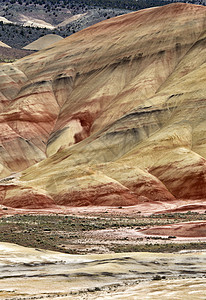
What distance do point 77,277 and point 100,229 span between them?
21142 mm

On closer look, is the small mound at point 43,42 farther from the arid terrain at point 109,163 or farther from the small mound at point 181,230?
the small mound at point 181,230

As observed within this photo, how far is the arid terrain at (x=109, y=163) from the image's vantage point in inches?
1023

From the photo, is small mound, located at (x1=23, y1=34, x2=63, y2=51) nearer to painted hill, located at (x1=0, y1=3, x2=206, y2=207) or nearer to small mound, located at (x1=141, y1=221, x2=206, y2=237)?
painted hill, located at (x1=0, y1=3, x2=206, y2=207)

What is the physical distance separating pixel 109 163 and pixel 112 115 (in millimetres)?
15802

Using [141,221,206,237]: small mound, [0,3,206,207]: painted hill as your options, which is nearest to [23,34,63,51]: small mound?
[0,3,206,207]: painted hill

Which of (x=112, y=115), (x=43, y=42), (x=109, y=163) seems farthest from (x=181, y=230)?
(x=43, y=42)

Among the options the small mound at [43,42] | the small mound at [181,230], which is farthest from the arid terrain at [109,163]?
the small mound at [43,42]

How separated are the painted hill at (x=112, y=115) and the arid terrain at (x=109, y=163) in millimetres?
175

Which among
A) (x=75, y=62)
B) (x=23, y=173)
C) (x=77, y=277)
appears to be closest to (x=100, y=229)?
(x=77, y=277)

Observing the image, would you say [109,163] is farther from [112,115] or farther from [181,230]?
[181,230]

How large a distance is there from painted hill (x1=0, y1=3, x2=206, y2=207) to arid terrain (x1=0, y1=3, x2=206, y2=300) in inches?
6.9

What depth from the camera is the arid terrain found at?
26.0 meters

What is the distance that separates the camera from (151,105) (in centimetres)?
8194

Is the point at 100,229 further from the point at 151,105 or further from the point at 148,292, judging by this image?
the point at 151,105
